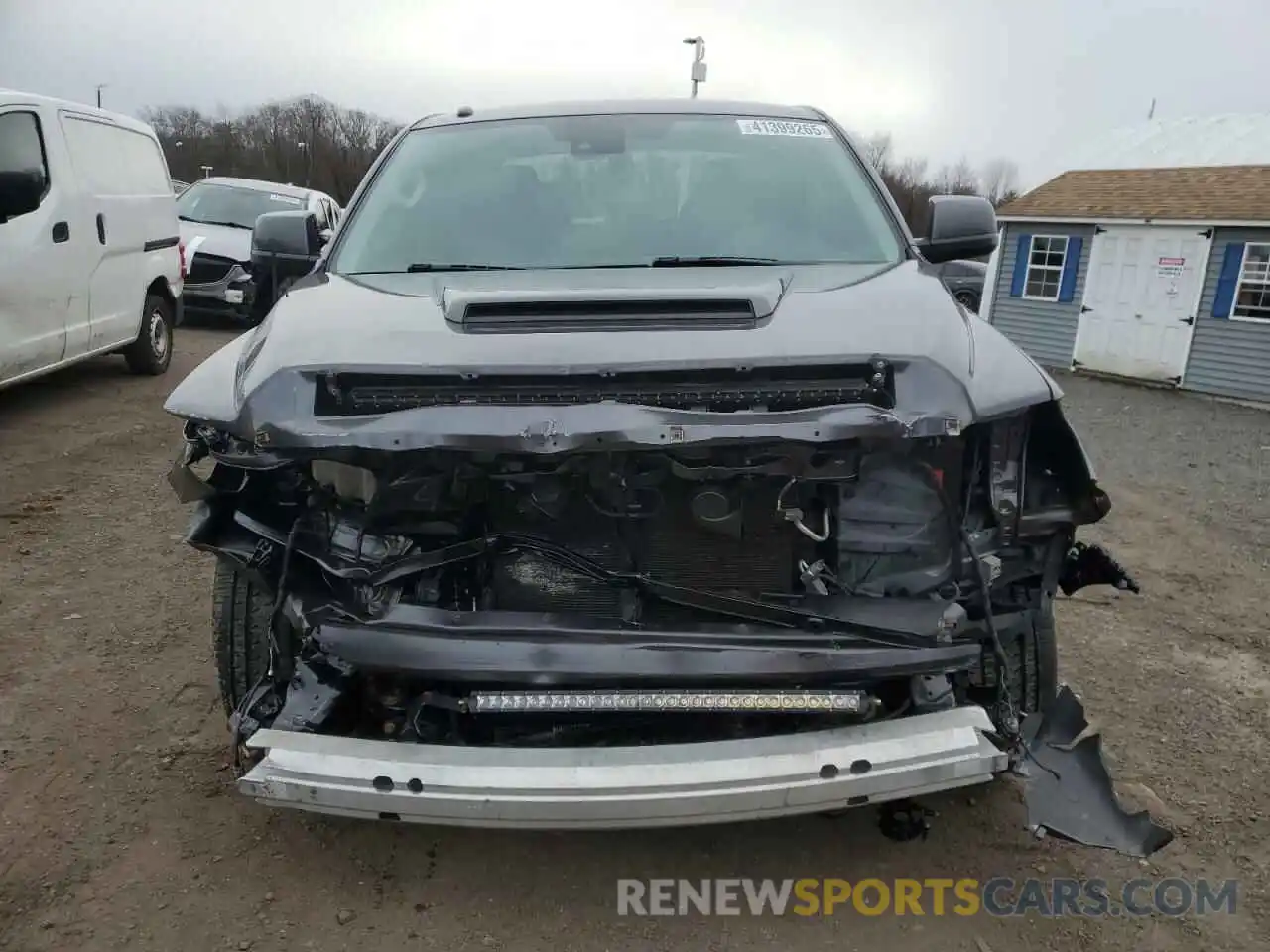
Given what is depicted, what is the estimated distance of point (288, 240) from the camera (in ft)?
11.4

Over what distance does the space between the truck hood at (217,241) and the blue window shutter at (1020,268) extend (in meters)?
11.4

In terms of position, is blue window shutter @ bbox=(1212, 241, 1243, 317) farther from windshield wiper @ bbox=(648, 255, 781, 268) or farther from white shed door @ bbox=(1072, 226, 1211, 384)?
windshield wiper @ bbox=(648, 255, 781, 268)

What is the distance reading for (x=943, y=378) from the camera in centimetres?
217

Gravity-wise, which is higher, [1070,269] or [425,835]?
[1070,269]

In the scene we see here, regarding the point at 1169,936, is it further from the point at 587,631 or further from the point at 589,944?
the point at 587,631

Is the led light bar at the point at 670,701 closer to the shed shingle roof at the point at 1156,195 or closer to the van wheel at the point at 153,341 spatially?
the van wheel at the point at 153,341

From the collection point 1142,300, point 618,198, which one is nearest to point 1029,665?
point 618,198

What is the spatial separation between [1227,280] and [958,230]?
11.1 m

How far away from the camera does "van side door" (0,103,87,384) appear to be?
19.3 feet

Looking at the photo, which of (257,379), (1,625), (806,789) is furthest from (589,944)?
(1,625)

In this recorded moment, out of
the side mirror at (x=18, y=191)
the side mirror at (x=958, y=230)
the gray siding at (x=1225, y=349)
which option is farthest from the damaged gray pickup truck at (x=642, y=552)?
the gray siding at (x=1225, y=349)

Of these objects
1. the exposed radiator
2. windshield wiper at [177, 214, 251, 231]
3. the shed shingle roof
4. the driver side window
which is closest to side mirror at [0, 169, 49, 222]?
the driver side window

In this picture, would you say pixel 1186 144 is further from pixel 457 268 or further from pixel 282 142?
pixel 282 142

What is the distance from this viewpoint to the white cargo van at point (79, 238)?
593 centimetres
